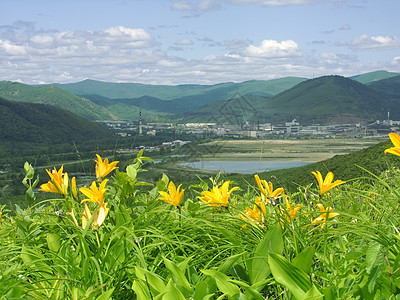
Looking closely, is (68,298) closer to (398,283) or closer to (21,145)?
(398,283)

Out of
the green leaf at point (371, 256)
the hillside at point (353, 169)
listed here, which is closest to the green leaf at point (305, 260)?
the green leaf at point (371, 256)

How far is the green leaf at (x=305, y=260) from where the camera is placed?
1562 mm

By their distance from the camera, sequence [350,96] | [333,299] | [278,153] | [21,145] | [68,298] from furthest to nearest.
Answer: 1. [350,96]
2. [21,145]
3. [278,153]
4. [68,298]
5. [333,299]

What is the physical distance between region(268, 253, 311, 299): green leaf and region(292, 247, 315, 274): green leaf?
0.33ft

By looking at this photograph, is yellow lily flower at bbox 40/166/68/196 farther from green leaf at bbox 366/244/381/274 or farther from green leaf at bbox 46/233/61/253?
green leaf at bbox 366/244/381/274

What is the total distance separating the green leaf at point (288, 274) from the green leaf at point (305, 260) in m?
0.10

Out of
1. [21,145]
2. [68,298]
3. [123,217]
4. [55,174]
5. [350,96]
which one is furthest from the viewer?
[350,96]

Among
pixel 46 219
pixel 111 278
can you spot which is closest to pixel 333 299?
pixel 111 278

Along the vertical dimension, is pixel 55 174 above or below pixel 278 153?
above

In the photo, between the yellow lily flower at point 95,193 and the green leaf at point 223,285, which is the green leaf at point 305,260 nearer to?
the green leaf at point 223,285

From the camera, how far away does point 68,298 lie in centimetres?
162

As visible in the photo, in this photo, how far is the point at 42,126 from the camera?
108812 mm

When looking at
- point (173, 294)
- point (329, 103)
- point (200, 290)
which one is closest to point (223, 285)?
point (200, 290)

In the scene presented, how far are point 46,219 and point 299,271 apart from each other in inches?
69.6
